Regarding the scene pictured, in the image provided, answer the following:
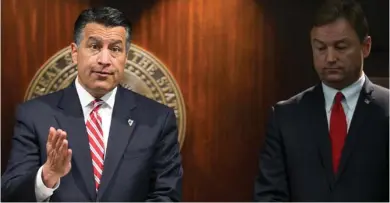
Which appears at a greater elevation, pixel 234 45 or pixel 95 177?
pixel 234 45

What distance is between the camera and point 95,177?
1.71 metres

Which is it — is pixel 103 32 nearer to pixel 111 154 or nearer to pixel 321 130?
pixel 111 154

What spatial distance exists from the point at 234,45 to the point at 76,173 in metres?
0.75

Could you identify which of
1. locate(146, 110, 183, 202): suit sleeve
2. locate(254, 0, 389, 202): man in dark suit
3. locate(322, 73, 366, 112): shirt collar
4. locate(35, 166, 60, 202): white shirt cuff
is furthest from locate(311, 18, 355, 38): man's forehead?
locate(35, 166, 60, 202): white shirt cuff

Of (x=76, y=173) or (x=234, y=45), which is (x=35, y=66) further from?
(x=234, y=45)

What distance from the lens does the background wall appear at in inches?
80.6

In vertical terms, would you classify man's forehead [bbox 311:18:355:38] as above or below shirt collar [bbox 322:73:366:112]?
above

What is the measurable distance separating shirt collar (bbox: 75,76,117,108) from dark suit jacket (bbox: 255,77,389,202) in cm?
51

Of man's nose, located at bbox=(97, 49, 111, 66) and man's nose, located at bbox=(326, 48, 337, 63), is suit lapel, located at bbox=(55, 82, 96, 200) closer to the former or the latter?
man's nose, located at bbox=(97, 49, 111, 66)

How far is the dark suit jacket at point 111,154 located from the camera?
1.68 m

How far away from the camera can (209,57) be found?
208cm

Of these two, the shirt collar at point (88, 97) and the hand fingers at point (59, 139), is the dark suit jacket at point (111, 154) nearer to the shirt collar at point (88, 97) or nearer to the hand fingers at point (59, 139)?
the shirt collar at point (88, 97)

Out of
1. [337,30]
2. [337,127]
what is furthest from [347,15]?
[337,127]

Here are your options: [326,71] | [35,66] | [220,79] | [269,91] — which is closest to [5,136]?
[35,66]
